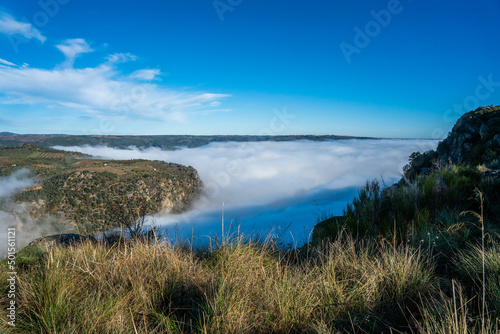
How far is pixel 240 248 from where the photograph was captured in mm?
3568

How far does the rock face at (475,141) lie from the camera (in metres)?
11.6

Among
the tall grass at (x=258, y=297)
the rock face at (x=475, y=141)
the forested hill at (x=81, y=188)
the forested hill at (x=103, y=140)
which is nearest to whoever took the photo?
the tall grass at (x=258, y=297)


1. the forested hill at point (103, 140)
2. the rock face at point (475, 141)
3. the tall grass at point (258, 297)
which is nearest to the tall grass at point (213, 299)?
the tall grass at point (258, 297)

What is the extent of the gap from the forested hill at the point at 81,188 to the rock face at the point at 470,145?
92.2 ft

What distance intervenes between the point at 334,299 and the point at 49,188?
5515cm

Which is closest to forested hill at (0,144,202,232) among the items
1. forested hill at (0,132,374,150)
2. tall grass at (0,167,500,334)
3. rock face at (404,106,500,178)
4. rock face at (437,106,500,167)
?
rock face at (404,106,500,178)

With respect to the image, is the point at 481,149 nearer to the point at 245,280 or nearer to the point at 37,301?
the point at 245,280

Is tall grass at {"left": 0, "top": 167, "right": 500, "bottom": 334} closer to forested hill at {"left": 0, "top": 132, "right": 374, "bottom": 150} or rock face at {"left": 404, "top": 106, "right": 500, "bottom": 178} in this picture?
rock face at {"left": 404, "top": 106, "right": 500, "bottom": 178}

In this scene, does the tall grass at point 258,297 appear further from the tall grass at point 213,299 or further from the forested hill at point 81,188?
the forested hill at point 81,188

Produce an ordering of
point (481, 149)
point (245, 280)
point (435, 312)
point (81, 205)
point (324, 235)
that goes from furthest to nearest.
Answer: point (81, 205) < point (481, 149) < point (324, 235) < point (245, 280) < point (435, 312)

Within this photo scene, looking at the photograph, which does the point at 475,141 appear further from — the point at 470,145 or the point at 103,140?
the point at 103,140

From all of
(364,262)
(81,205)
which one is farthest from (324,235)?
(81,205)

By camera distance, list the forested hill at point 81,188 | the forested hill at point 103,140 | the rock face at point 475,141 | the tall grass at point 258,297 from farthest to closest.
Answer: the forested hill at point 103,140, the forested hill at point 81,188, the rock face at point 475,141, the tall grass at point 258,297

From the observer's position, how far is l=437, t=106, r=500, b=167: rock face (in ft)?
38.0
